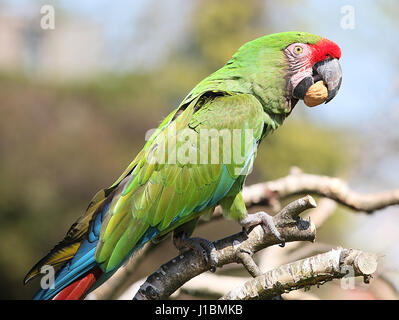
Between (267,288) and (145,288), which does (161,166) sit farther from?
(267,288)

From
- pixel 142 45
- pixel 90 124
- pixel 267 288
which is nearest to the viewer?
pixel 267 288

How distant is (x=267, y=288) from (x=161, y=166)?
2.40 ft

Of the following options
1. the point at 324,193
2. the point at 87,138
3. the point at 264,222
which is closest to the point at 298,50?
the point at 324,193

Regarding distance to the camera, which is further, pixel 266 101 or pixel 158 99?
pixel 158 99

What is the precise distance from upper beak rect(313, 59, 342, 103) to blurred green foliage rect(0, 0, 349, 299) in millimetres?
3306

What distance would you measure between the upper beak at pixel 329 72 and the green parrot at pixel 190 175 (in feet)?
0.29

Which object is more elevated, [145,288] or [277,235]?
[277,235]

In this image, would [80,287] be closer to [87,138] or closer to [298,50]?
[298,50]

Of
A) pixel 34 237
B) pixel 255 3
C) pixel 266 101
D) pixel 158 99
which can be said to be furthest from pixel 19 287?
pixel 255 3

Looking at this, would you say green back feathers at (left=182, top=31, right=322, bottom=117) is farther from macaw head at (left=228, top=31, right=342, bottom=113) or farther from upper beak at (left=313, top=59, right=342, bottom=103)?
upper beak at (left=313, top=59, right=342, bottom=103)

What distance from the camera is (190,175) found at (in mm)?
2201

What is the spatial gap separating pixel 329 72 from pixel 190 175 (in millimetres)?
972

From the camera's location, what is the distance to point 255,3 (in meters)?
10.6

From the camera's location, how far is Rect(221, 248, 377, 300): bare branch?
5.33ft
